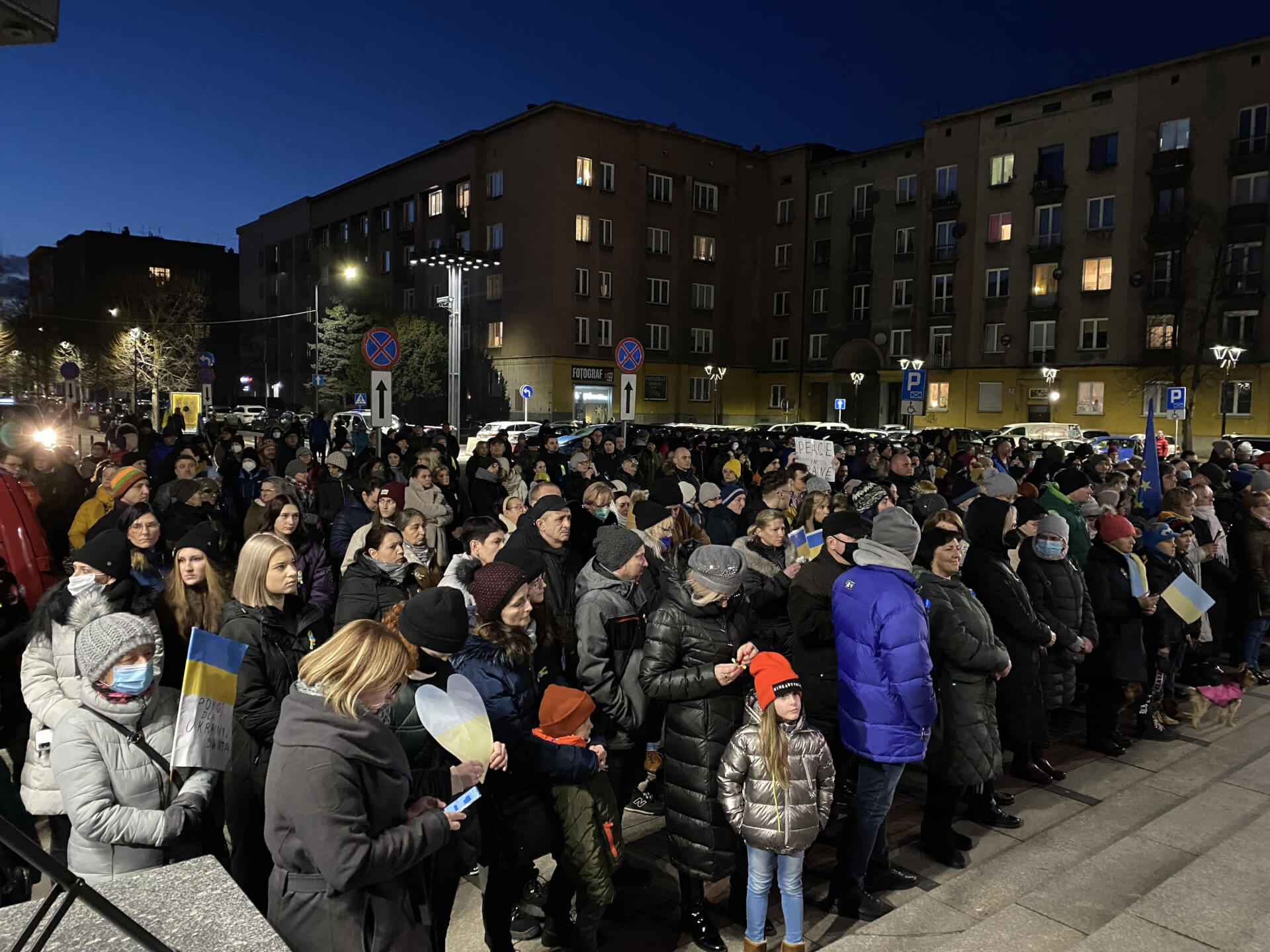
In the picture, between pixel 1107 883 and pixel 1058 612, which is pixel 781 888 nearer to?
pixel 1107 883

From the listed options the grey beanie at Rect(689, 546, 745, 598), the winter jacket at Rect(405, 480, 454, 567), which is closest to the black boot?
the grey beanie at Rect(689, 546, 745, 598)

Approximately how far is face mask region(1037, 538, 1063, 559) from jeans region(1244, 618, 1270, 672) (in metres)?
3.93

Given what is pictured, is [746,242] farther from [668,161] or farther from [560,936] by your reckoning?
[560,936]

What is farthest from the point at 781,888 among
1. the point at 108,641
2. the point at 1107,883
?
the point at 108,641

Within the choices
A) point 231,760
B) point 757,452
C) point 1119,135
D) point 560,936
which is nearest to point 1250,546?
point 560,936

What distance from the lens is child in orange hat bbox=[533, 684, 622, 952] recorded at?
376cm

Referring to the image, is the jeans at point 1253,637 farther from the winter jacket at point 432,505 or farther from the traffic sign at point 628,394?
the winter jacket at point 432,505

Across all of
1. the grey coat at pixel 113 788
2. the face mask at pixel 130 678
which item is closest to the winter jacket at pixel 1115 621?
the grey coat at pixel 113 788

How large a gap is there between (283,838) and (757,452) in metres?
16.0

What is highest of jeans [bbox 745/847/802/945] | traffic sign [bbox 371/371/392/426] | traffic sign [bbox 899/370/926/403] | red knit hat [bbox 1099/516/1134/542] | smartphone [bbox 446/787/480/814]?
traffic sign [bbox 899/370/926/403]

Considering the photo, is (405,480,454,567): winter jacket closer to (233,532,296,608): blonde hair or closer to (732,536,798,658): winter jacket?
(732,536,798,658): winter jacket

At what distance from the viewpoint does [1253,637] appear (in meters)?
8.52

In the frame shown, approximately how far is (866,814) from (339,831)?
2888mm

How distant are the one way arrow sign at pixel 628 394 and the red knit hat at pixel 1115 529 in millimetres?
5948
